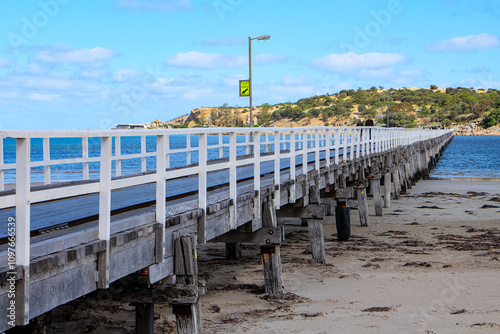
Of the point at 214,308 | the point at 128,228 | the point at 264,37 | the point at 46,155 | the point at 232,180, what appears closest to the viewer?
the point at 128,228

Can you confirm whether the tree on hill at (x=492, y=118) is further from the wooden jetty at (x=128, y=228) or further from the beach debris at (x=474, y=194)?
the wooden jetty at (x=128, y=228)

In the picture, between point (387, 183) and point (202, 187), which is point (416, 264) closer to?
point (202, 187)

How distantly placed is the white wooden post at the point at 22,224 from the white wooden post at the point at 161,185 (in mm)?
1891

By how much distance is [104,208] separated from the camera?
16.6 ft

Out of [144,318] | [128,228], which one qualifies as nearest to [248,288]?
[144,318]

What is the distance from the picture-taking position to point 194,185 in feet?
33.7

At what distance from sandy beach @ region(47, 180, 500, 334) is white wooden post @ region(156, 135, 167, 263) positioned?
2826mm

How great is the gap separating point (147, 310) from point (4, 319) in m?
3.49

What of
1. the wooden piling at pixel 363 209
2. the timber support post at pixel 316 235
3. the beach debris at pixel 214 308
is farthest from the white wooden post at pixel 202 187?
the wooden piling at pixel 363 209

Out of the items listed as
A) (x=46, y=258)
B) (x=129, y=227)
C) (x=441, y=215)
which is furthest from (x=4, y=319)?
(x=441, y=215)

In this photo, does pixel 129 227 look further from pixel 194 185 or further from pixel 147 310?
pixel 194 185

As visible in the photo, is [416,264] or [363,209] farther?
[363,209]

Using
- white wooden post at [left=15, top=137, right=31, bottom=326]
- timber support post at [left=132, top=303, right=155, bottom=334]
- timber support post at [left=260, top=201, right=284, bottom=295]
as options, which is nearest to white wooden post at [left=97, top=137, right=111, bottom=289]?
white wooden post at [left=15, top=137, right=31, bottom=326]

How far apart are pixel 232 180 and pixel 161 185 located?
2.37 m
